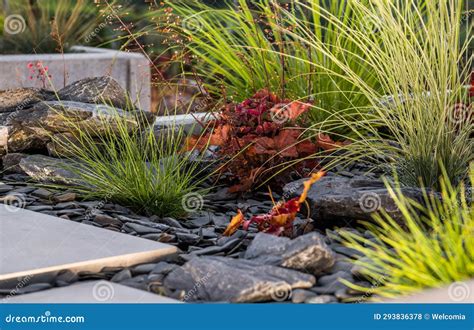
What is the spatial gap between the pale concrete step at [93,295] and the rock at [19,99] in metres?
2.31

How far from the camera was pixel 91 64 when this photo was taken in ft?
24.4

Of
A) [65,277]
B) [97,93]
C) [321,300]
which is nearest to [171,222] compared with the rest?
[65,277]

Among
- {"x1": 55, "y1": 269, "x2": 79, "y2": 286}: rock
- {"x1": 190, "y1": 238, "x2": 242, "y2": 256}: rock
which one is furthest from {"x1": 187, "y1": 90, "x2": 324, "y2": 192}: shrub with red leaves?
{"x1": 55, "y1": 269, "x2": 79, "y2": 286}: rock

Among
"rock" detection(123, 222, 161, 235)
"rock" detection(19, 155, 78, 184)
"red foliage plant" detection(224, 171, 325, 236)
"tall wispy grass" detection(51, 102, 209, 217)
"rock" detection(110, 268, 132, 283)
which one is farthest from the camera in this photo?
"rock" detection(19, 155, 78, 184)

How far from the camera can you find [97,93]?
5.08 metres

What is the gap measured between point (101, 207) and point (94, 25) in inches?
179

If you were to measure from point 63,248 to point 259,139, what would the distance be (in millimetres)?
1284

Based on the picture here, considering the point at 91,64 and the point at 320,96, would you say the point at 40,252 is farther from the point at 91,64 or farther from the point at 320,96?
the point at 91,64

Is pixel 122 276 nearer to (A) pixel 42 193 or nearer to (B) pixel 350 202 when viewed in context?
(B) pixel 350 202

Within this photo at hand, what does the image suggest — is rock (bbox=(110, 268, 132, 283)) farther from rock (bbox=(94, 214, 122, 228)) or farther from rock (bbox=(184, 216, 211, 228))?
rock (bbox=(184, 216, 211, 228))

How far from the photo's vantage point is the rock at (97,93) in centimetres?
507

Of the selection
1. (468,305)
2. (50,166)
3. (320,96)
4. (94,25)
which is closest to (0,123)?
(50,166)

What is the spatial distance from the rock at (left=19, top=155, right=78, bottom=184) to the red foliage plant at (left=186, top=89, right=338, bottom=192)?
0.59 meters

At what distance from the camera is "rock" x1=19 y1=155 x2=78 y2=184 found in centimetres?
428
